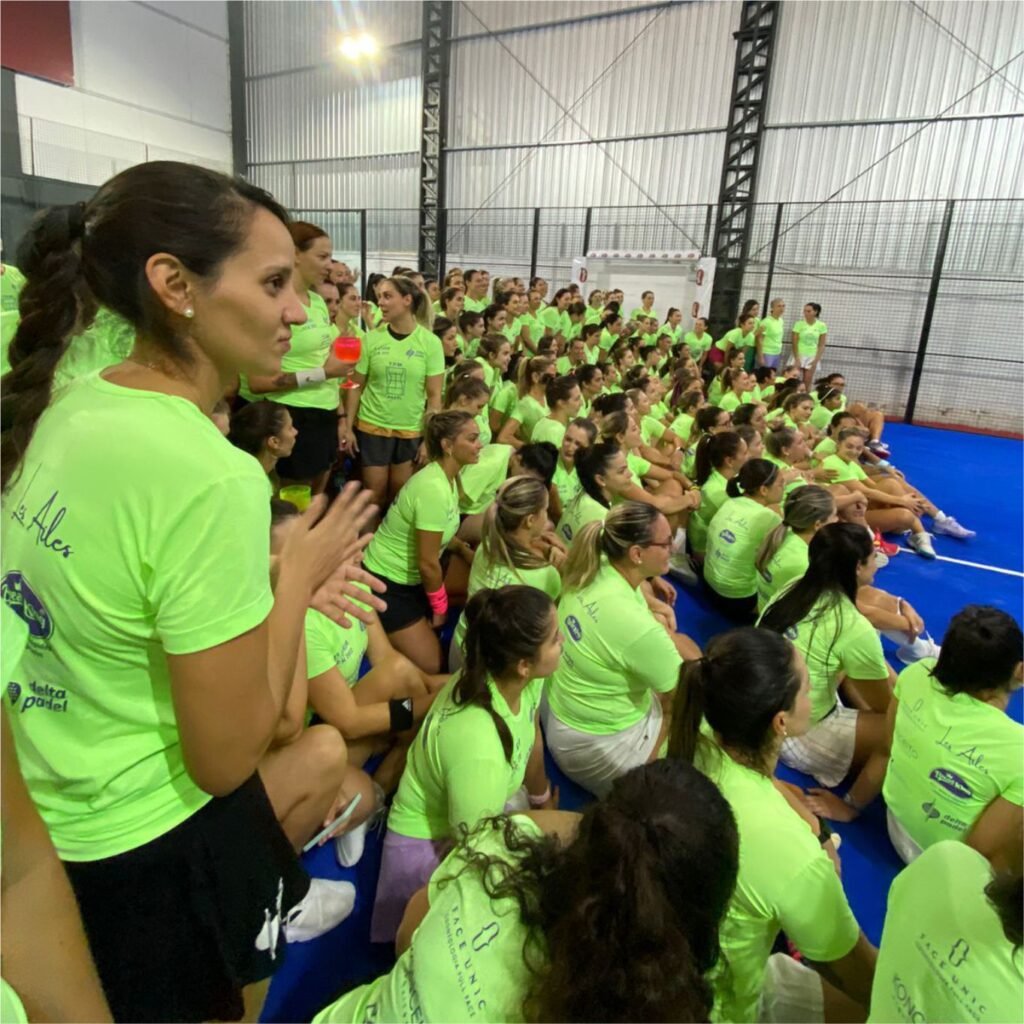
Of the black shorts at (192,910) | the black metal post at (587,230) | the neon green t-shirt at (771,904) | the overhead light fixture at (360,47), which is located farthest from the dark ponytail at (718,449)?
the overhead light fixture at (360,47)

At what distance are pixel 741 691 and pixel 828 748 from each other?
4.07 ft

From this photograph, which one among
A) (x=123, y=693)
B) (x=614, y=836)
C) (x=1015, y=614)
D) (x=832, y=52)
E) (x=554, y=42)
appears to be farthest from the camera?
(x=554, y=42)

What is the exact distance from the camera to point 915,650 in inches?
137

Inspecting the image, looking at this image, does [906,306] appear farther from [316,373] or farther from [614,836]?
[614,836]

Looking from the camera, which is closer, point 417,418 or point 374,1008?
point 374,1008

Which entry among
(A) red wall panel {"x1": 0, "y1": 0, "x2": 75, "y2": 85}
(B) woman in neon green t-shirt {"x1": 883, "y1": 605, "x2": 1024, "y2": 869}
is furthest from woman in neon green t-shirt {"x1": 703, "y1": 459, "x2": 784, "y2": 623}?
(A) red wall panel {"x1": 0, "y1": 0, "x2": 75, "y2": 85}

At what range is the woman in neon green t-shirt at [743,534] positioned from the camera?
11.8 ft

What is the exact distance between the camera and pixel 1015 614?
4.11 metres

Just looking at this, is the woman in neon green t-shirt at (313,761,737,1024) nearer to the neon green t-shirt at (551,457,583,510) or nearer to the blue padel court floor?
the blue padel court floor

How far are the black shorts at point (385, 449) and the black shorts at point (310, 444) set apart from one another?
53 centimetres

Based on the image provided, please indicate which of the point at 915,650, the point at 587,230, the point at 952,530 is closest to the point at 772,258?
the point at 587,230

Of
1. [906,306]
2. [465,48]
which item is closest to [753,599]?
[906,306]

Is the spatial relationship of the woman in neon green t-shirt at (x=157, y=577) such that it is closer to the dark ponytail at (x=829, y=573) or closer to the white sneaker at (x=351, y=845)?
the white sneaker at (x=351, y=845)

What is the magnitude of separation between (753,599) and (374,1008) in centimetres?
305
